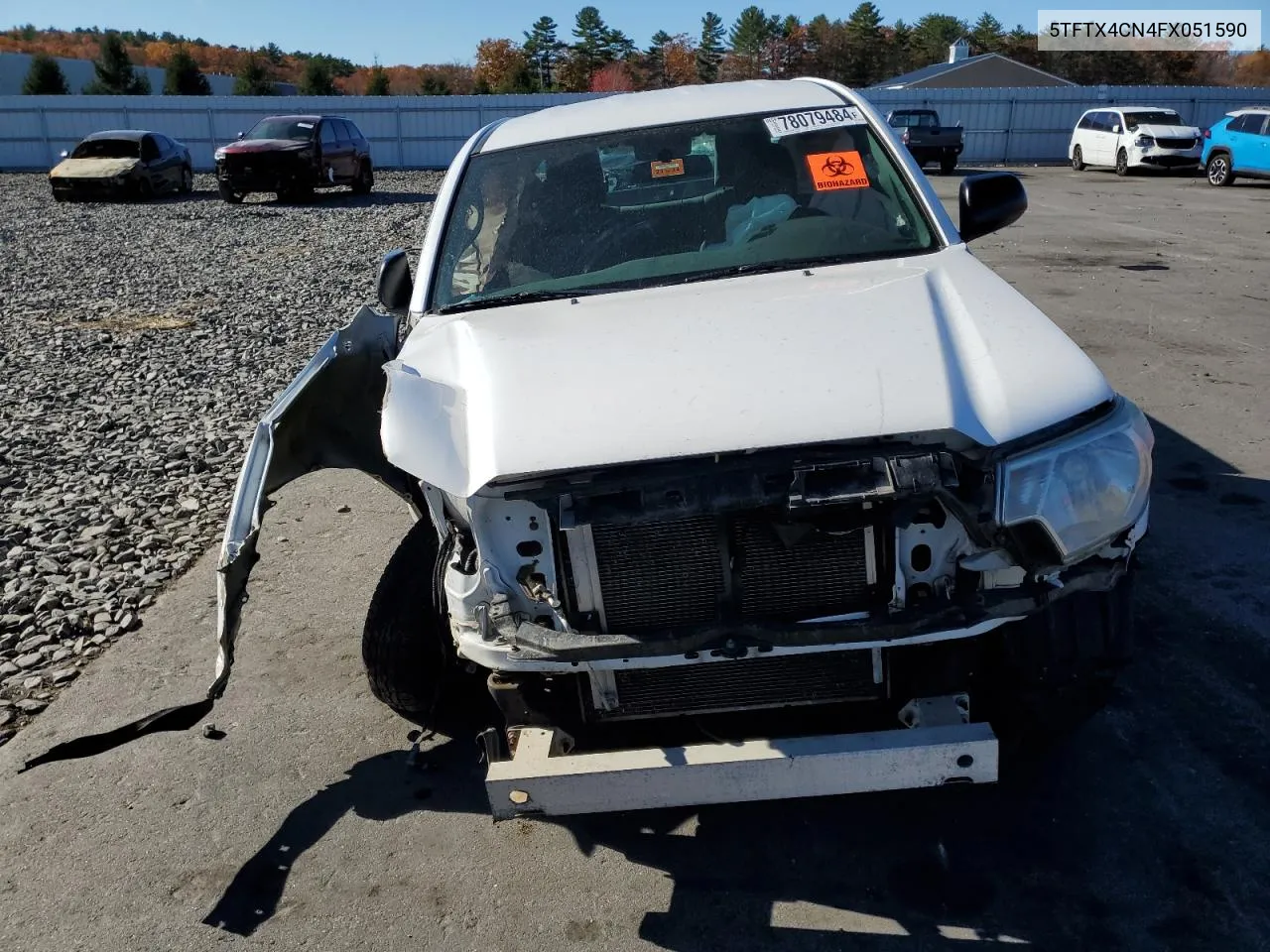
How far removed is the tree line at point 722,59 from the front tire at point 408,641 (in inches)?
2565

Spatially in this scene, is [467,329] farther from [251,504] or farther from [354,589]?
[354,589]

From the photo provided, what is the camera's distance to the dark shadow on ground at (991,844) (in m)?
2.68

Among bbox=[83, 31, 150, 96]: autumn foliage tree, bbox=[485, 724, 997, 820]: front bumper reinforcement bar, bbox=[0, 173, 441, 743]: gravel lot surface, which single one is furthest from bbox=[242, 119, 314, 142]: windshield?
bbox=[83, 31, 150, 96]: autumn foliage tree

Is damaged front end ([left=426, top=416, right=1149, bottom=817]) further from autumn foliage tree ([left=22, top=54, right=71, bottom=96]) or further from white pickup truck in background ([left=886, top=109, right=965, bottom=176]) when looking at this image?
autumn foliage tree ([left=22, top=54, right=71, bottom=96])

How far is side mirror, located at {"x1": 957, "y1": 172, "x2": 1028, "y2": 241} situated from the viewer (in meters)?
4.29

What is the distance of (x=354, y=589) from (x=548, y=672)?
2255mm

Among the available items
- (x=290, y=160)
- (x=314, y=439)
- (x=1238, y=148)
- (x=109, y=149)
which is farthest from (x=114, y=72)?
(x=314, y=439)

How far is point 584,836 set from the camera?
3.14m

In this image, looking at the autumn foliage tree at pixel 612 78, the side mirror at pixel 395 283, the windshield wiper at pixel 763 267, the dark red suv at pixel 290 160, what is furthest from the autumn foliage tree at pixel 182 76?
the windshield wiper at pixel 763 267

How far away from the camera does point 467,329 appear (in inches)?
135

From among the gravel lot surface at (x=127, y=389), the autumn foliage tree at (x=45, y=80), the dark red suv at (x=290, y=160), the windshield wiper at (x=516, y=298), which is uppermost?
the autumn foliage tree at (x=45, y=80)

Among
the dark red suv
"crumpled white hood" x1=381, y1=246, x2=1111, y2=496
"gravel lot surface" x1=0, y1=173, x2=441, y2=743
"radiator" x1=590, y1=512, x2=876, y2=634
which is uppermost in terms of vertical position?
the dark red suv

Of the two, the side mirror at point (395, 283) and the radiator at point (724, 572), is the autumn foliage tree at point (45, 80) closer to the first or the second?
the side mirror at point (395, 283)

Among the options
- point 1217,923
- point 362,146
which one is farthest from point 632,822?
point 362,146
